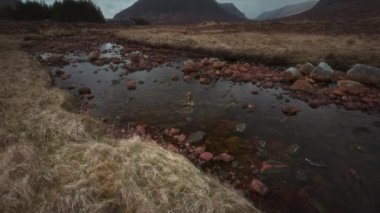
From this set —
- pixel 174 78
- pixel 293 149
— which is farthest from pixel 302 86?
pixel 174 78

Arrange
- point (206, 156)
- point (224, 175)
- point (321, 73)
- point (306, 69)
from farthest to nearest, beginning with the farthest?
point (306, 69), point (321, 73), point (206, 156), point (224, 175)

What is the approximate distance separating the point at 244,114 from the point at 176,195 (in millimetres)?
7129

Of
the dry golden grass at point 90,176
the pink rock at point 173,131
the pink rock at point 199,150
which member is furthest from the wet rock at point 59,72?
the pink rock at point 199,150

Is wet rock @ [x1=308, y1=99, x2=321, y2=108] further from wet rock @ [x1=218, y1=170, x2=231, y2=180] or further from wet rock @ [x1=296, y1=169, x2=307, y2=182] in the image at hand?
wet rock @ [x1=218, y1=170, x2=231, y2=180]

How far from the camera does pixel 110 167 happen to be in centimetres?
625

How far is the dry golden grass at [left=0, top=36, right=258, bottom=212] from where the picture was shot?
5234mm

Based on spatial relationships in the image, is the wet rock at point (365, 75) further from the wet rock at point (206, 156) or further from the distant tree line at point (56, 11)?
the distant tree line at point (56, 11)

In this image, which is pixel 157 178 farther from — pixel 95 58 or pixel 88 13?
pixel 88 13

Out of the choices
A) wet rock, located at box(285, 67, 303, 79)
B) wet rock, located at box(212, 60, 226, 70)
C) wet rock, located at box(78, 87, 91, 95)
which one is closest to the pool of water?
wet rock, located at box(78, 87, 91, 95)

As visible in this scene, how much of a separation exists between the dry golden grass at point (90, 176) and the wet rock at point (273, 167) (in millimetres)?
1993

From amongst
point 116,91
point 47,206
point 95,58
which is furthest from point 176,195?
point 95,58

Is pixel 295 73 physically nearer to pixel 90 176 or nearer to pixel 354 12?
pixel 90 176

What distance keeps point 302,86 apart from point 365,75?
345 centimetres

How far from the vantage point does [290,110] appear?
12.0 meters
